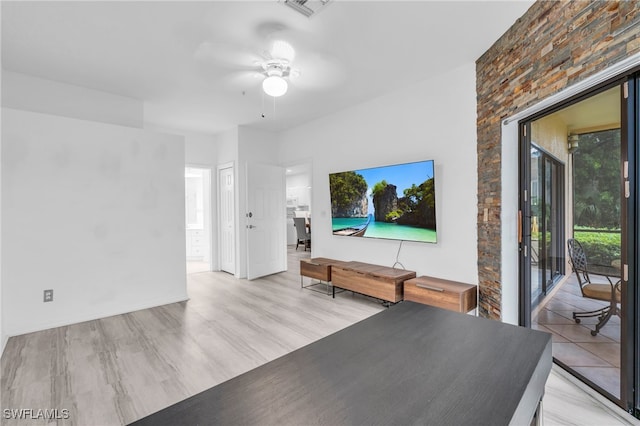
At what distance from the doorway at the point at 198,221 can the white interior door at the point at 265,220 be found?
121cm

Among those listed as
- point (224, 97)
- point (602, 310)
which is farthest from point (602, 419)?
point (224, 97)

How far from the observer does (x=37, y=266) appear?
10.5 feet

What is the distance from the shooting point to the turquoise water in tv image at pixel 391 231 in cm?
349

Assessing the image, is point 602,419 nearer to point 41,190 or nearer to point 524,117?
point 524,117

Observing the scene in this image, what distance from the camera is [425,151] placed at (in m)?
3.56

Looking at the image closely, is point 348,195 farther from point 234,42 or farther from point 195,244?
point 195,244

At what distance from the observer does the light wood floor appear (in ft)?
6.29

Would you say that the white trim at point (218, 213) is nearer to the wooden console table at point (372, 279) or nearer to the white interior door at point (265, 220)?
the white interior door at point (265, 220)

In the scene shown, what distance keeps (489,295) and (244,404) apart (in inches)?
111

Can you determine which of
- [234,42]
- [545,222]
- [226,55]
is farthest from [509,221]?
[226,55]

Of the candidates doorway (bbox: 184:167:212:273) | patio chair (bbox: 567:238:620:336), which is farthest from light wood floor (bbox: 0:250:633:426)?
doorway (bbox: 184:167:212:273)

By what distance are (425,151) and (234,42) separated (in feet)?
7.55

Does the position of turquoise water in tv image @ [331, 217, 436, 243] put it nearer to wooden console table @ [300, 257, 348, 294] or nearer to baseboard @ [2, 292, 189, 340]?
wooden console table @ [300, 257, 348, 294]

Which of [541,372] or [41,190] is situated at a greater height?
[41,190]
